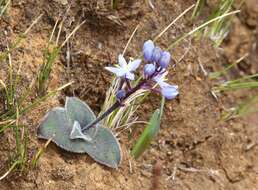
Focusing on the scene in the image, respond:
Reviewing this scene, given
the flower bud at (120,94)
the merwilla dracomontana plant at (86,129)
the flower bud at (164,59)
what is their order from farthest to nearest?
the merwilla dracomontana plant at (86,129) < the flower bud at (120,94) < the flower bud at (164,59)

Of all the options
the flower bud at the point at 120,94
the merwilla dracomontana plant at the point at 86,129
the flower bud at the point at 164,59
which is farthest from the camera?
the merwilla dracomontana plant at the point at 86,129

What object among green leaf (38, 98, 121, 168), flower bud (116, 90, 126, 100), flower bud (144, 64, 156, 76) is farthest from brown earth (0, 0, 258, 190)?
flower bud (144, 64, 156, 76)

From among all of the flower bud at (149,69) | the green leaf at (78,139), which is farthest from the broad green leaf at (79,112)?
the flower bud at (149,69)

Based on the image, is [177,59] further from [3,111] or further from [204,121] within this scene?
[3,111]

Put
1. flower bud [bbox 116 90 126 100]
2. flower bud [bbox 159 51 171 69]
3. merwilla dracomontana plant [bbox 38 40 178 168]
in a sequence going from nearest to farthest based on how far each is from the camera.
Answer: flower bud [bbox 159 51 171 69]
flower bud [bbox 116 90 126 100]
merwilla dracomontana plant [bbox 38 40 178 168]

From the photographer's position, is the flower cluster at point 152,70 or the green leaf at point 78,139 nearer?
the flower cluster at point 152,70

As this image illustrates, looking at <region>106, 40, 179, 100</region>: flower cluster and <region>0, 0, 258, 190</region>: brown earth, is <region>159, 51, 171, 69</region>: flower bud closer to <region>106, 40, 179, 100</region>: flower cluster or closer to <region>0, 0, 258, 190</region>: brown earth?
<region>106, 40, 179, 100</region>: flower cluster

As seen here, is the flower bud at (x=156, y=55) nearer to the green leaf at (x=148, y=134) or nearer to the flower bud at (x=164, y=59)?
the flower bud at (x=164, y=59)
